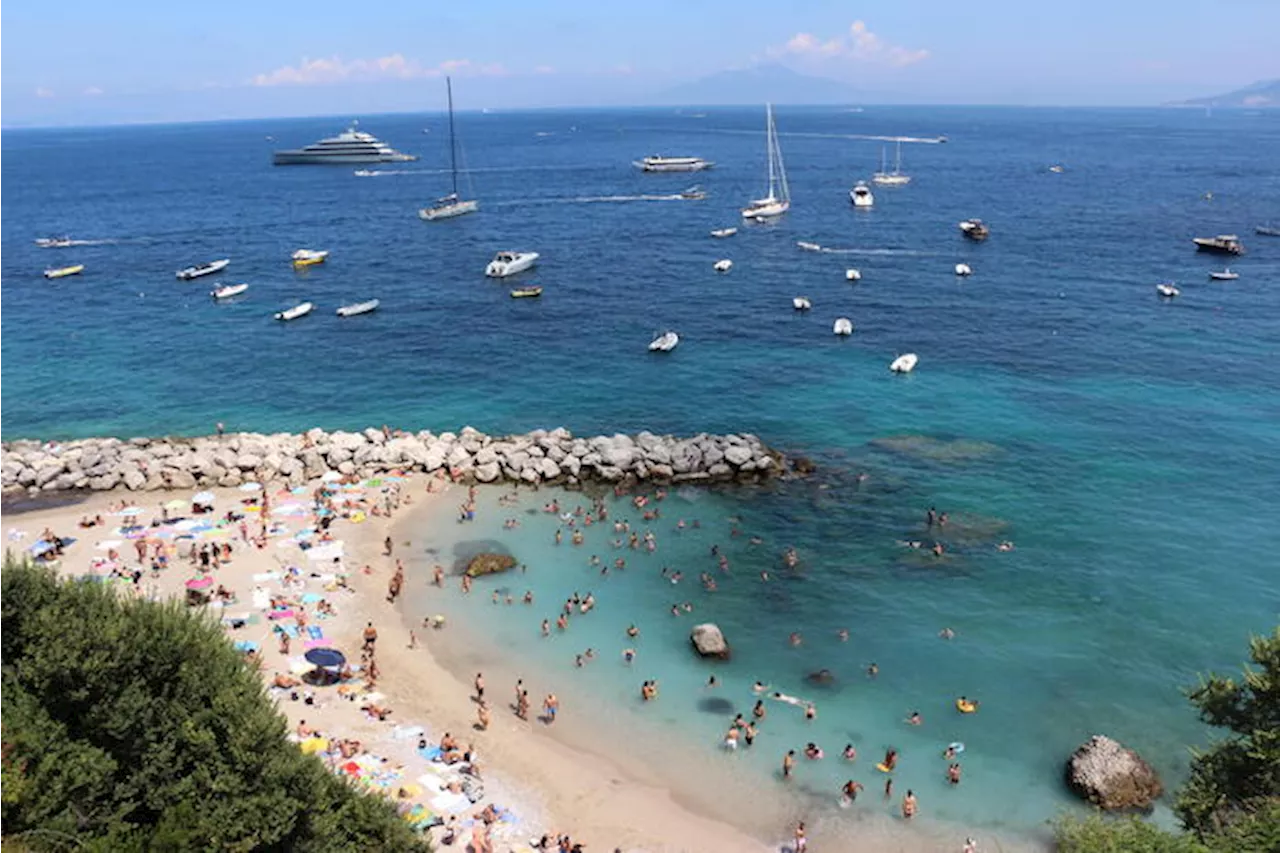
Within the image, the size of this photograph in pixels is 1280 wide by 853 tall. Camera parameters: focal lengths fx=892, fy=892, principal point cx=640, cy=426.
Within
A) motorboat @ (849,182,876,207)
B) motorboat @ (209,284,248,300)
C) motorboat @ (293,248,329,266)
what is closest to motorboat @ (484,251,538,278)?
motorboat @ (293,248,329,266)

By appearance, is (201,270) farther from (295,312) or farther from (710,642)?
(710,642)

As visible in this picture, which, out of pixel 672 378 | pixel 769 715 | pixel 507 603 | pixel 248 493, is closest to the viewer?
pixel 769 715

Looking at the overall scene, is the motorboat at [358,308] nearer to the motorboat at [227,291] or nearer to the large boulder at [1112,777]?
the motorboat at [227,291]

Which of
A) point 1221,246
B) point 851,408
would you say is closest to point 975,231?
point 1221,246

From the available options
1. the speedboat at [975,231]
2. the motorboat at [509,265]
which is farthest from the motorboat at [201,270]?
the speedboat at [975,231]

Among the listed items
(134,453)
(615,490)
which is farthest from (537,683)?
(134,453)

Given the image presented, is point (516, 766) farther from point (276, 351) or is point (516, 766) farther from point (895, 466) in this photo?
point (276, 351)

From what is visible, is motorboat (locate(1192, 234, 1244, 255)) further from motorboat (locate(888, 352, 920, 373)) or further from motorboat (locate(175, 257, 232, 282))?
motorboat (locate(175, 257, 232, 282))
